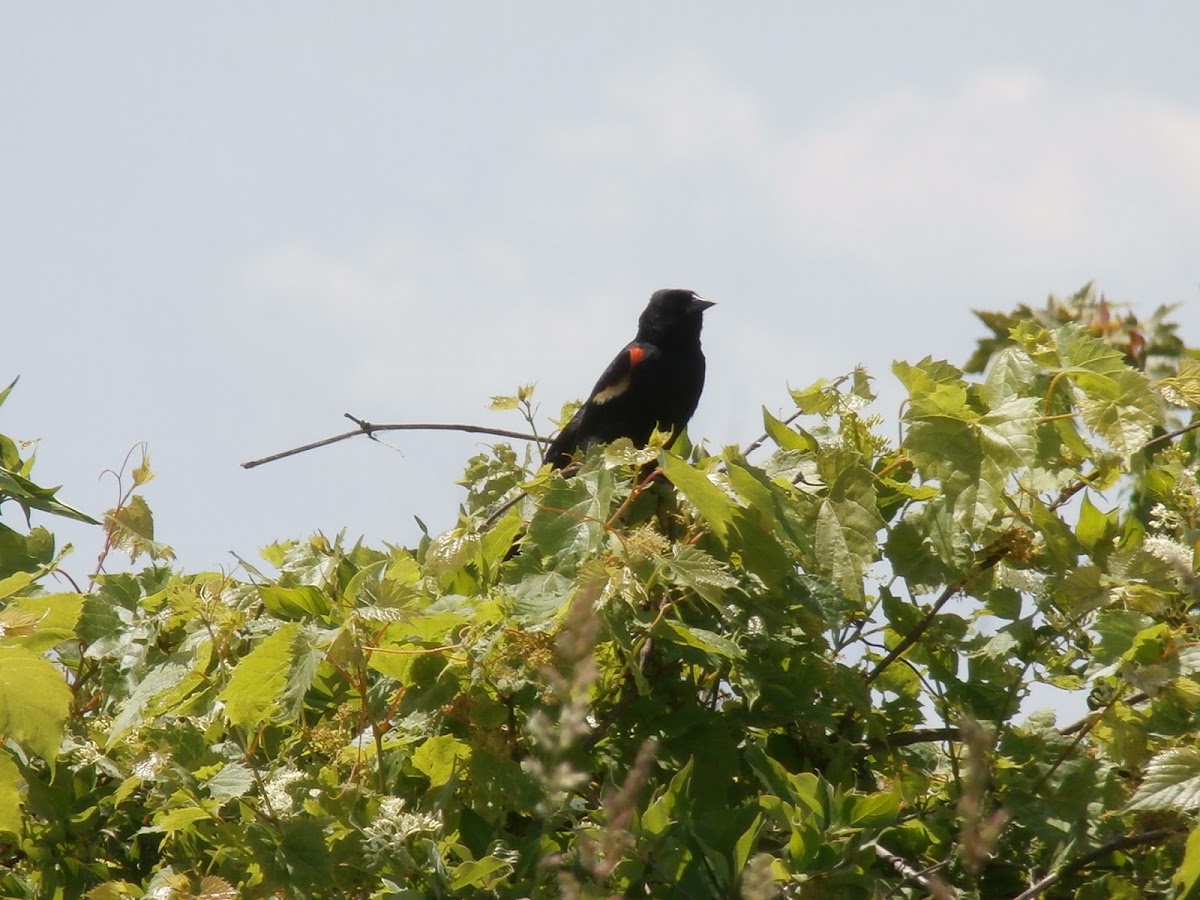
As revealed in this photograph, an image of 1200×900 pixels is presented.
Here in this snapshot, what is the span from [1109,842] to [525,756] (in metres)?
0.82

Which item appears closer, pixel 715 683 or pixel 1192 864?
pixel 1192 864

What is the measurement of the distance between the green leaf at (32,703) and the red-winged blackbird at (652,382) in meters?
3.55

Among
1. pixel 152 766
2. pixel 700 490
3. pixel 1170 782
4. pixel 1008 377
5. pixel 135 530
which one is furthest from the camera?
pixel 135 530

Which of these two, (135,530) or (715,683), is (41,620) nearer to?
(135,530)

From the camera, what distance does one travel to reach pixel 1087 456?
2109 millimetres

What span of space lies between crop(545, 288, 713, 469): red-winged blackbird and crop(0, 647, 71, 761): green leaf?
3554 mm

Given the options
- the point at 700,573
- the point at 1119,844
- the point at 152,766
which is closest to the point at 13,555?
the point at 152,766

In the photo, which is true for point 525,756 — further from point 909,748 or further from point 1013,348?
point 1013,348

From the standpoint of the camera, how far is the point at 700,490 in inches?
71.6

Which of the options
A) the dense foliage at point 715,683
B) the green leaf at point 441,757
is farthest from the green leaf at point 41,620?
the green leaf at point 441,757

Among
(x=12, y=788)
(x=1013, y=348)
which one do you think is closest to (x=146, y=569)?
(x=12, y=788)

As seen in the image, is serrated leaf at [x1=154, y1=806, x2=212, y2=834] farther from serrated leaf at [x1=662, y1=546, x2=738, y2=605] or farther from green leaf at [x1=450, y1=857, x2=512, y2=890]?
serrated leaf at [x1=662, y1=546, x2=738, y2=605]

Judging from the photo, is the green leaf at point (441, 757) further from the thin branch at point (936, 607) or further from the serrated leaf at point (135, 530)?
the serrated leaf at point (135, 530)

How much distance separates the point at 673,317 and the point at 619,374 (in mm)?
545
